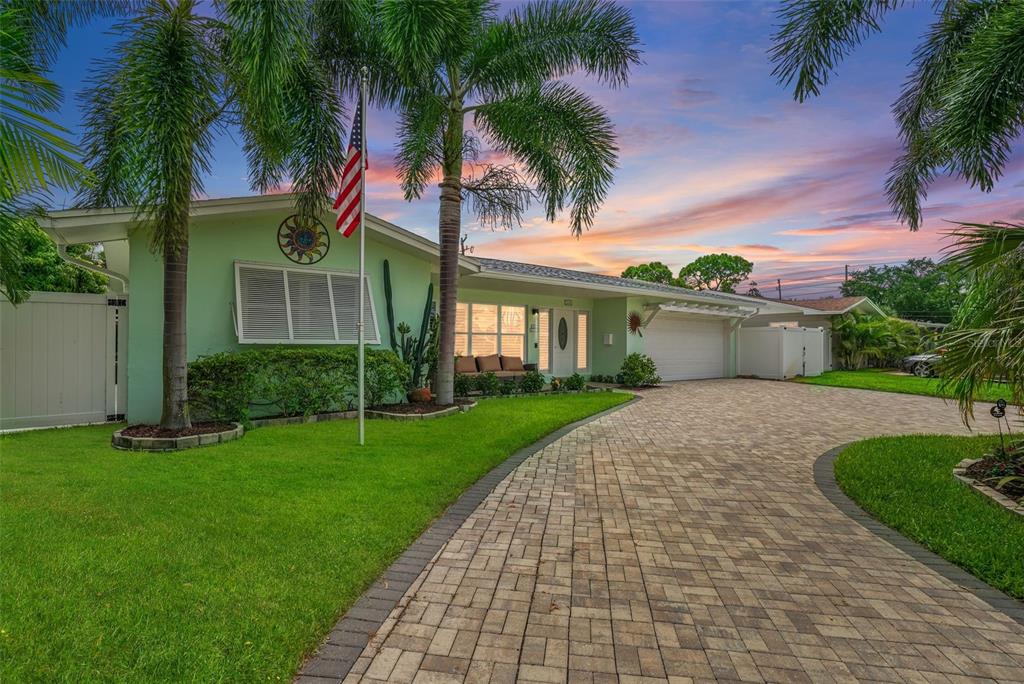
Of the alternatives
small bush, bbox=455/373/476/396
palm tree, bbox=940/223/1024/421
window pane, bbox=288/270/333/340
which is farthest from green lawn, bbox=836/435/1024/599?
window pane, bbox=288/270/333/340

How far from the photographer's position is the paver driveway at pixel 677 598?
7.87 feet

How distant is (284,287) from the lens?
30.5 ft

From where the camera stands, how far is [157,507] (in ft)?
13.8

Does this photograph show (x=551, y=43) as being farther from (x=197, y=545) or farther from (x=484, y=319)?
(x=197, y=545)

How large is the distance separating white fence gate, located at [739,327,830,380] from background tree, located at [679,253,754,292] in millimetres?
28838

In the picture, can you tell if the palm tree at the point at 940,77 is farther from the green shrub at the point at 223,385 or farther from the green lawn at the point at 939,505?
the green shrub at the point at 223,385

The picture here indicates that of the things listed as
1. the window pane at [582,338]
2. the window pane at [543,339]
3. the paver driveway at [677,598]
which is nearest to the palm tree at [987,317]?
the paver driveway at [677,598]

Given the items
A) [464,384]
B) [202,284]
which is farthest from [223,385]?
[464,384]

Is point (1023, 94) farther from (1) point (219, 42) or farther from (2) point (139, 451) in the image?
(2) point (139, 451)

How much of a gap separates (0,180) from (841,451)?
29.9 feet

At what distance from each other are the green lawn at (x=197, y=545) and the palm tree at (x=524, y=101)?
4.69 meters

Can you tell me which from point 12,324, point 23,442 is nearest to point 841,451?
point 23,442

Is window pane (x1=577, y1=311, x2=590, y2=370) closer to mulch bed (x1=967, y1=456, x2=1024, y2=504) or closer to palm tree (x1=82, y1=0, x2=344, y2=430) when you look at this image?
palm tree (x1=82, y1=0, x2=344, y2=430)

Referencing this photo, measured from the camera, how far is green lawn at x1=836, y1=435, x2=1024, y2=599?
359 cm
